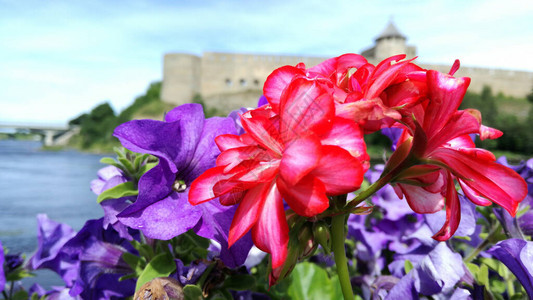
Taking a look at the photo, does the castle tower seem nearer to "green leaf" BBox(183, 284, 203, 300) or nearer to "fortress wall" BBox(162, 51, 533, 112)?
"fortress wall" BBox(162, 51, 533, 112)

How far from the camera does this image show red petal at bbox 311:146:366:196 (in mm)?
283

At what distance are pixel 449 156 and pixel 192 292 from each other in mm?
289

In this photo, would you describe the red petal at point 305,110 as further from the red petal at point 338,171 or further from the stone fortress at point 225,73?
the stone fortress at point 225,73

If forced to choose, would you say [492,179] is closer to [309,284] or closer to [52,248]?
[309,284]

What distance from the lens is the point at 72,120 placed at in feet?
97.1

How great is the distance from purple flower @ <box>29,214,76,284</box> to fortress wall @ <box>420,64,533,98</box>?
2543 cm

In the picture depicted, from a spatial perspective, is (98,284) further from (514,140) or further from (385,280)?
(514,140)

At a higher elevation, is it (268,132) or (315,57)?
(268,132)

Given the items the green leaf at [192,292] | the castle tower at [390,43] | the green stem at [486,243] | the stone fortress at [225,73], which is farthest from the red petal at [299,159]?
the castle tower at [390,43]

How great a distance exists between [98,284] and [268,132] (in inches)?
16.0

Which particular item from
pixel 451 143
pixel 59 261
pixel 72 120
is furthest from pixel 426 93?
pixel 72 120

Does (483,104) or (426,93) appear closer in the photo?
(426,93)

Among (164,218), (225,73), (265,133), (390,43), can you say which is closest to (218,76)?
(225,73)

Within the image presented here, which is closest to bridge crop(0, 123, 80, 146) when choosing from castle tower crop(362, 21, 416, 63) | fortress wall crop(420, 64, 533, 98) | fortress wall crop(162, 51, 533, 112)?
fortress wall crop(162, 51, 533, 112)
